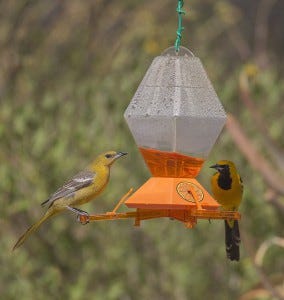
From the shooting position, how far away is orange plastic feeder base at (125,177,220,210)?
579 centimetres

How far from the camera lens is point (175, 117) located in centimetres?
618

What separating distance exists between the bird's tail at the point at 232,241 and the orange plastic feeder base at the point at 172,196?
1.24 meters

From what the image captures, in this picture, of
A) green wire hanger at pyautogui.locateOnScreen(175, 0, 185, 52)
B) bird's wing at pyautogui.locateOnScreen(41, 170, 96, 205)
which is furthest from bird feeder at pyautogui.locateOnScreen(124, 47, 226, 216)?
bird's wing at pyautogui.locateOnScreen(41, 170, 96, 205)

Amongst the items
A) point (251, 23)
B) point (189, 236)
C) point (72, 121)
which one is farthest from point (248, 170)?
point (251, 23)

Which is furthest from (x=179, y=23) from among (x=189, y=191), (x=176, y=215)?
(x=176, y=215)

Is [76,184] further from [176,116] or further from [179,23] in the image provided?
[179,23]

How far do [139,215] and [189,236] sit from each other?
4943 mm

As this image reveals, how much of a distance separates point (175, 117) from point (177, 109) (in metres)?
0.04

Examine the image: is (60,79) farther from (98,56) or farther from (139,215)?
(139,215)

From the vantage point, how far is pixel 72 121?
1065 centimetres

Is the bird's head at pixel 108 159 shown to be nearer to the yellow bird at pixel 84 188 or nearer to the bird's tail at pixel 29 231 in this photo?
the yellow bird at pixel 84 188

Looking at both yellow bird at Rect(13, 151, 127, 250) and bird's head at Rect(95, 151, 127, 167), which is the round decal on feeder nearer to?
yellow bird at Rect(13, 151, 127, 250)

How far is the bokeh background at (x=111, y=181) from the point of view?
32.4ft

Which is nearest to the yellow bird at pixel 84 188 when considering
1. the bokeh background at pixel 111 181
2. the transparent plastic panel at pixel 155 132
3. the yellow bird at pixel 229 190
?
the transparent plastic panel at pixel 155 132
